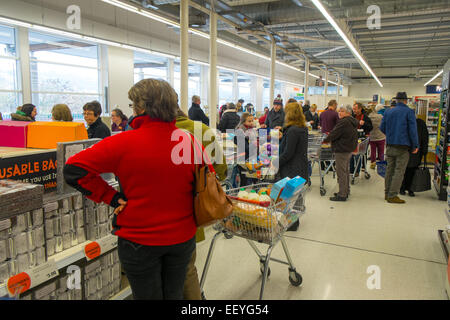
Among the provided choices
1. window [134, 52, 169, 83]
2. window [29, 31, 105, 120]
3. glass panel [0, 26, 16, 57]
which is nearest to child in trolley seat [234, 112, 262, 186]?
glass panel [0, 26, 16, 57]

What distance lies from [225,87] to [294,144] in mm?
18597

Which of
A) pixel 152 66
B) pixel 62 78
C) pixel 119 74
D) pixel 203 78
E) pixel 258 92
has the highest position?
pixel 152 66

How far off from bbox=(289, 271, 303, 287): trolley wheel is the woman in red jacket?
64.3 inches

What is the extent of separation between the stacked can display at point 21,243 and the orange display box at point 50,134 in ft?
2.14

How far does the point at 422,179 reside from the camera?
5.80m

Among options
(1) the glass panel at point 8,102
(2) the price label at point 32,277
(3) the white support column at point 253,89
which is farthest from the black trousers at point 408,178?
(3) the white support column at point 253,89

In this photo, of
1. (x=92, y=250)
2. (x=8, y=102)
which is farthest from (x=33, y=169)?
(x=8, y=102)

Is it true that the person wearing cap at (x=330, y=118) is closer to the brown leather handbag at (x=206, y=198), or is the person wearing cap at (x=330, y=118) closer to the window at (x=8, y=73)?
the brown leather handbag at (x=206, y=198)

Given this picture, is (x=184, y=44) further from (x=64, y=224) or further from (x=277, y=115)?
(x=64, y=224)

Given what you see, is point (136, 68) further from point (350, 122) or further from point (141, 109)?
point (141, 109)

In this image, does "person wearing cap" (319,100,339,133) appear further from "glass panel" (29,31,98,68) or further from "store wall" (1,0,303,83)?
"glass panel" (29,31,98,68)

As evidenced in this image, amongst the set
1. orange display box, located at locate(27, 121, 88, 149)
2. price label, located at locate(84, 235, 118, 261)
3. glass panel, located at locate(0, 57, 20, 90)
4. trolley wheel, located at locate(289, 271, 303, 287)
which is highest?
glass panel, located at locate(0, 57, 20, 90)

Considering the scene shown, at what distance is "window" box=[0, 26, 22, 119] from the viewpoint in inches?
374

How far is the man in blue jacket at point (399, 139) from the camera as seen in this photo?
534cm
